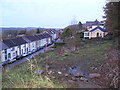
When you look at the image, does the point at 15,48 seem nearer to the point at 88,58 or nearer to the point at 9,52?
the point at 9,52

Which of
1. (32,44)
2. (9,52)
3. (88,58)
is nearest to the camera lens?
(88,58)

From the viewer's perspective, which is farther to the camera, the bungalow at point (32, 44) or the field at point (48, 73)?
the bungalow at point (32, 44)

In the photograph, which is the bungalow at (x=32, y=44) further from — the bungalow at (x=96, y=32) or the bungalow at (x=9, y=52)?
the bungalow at (x=96, y=32)

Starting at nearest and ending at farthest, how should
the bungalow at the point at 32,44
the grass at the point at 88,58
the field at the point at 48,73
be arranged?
the field at the point at 48,73 → the grass at the point at 88,58 → the bungalow at the point at 32,44

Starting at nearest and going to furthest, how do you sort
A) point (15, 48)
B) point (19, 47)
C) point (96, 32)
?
point (15, 48) → point (19, 47) → point (96, 32)

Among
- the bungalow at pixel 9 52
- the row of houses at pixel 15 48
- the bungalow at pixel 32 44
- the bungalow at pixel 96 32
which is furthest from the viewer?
the bungalow at pixel 96 32

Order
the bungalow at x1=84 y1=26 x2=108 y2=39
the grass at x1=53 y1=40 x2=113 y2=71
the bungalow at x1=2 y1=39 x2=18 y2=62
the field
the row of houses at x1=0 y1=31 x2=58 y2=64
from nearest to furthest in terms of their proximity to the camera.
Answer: the field < the grass at x1=53 y1=40 x2=113 y2=71 < the row of houses at x1=0 y1=31 x2=58 y2=64 < the bungalow at x1=2 y1=39 x2=18 y2=62 < the bungalow at x1=84 y1=26 x2=108 y2=39

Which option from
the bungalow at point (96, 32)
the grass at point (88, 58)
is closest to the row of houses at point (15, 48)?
the grass at point (88, 58)

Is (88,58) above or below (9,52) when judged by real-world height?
above

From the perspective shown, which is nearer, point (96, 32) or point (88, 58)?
point (88, 58)

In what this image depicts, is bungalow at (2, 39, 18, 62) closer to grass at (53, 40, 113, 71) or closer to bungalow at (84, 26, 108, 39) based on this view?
grass at (53, 40, 113, 71)

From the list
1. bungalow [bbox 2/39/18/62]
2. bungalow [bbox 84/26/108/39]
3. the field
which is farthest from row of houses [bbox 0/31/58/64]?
bungalow [bbox 84/26/108/39]

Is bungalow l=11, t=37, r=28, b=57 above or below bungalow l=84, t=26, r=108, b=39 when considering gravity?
below

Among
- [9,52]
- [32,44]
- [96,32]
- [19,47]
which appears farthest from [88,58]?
[96,32]
